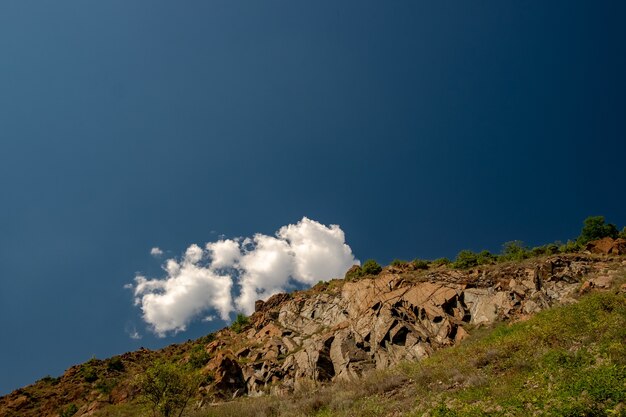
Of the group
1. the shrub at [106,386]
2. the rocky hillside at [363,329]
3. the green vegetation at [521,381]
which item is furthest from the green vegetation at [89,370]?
the green vegetation at [521,381]

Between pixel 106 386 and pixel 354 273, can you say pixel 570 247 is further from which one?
pixel 106 386

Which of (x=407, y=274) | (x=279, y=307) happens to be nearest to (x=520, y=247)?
(x=407, y=274)

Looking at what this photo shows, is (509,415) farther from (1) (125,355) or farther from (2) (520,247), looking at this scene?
(1) (125,355)

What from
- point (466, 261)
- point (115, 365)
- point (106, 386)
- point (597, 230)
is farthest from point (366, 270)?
point (115, 365)

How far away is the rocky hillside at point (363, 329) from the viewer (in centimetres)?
2805

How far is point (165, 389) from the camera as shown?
2155 cm

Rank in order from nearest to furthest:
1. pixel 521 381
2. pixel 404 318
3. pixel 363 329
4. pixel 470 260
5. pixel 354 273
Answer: pixel 521 381 → pixel 404 318 → pixel 363 329 → pixel 470 260 → pixel 354 273

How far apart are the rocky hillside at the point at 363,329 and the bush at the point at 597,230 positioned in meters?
Answer: 14.3

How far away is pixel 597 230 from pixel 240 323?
53.6 m

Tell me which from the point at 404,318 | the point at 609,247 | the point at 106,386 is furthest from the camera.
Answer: the point at 106,386

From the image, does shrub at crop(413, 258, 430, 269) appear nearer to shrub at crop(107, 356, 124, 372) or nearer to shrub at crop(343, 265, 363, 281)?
shrub at crop(343, 265, 363, 281)

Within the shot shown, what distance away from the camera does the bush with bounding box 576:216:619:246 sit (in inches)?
1699

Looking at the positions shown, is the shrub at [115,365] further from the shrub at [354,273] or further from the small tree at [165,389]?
the shrub at [354,273]

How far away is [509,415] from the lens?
9547 mm
